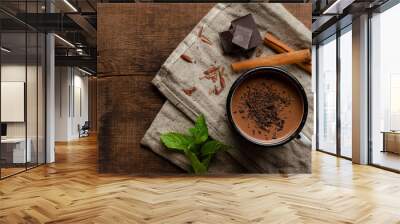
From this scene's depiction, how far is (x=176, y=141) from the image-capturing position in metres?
4.95

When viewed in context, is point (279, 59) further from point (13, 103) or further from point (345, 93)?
point (13, 103)

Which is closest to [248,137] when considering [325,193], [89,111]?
[325,193]

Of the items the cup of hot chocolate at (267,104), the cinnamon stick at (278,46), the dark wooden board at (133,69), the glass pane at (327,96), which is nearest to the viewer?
the cup of hot chocolate at (267,104)

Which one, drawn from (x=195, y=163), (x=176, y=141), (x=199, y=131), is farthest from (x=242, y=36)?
(x=195, y=163)

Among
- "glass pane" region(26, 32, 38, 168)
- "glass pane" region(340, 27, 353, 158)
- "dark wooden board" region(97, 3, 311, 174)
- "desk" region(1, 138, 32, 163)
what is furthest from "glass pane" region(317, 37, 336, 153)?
"desk" region(1, 138, 32, 163)

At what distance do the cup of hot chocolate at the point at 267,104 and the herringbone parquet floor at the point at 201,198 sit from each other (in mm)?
590

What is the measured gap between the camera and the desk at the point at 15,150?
195 inches

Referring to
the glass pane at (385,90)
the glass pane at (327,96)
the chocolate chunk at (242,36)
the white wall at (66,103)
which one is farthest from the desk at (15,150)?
the white wall at (66,103)

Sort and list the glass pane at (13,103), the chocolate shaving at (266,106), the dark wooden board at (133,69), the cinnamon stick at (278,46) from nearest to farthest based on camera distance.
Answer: the chocolate shaving at (266,106) → the glass pane at (13,103) → the cinnamon stick at (278,46) → the dark wooden board at (133,69)

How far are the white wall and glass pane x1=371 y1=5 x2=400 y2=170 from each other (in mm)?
10102

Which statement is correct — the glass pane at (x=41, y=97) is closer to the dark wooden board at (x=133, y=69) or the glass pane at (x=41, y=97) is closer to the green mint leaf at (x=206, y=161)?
the dark wooden board at (x=133, y=69)

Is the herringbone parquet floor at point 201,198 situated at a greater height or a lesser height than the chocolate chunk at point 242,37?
lesser

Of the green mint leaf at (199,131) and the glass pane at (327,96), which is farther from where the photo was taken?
the glass pane at (327,96)

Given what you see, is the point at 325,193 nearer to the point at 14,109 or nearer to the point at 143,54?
the point at 143,54
